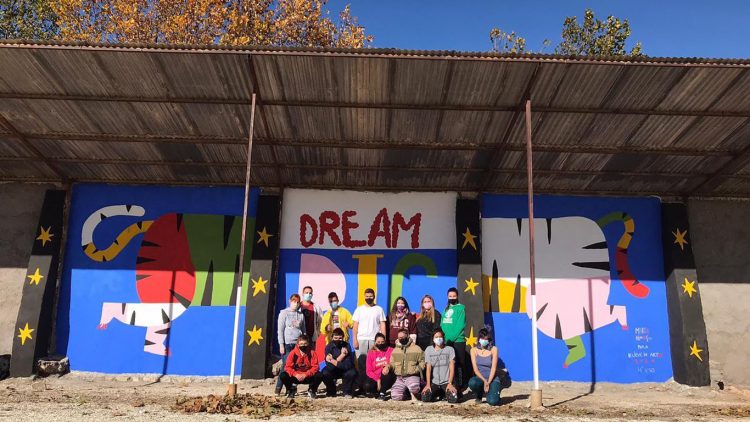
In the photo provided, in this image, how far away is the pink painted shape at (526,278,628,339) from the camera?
42.7 feet

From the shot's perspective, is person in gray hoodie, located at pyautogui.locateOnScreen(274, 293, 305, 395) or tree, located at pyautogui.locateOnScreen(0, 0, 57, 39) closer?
person in gray hoodie, located at pyautogui.locateOnScreen(274, 293, 305, 395)

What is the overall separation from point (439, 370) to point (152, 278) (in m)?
7.64

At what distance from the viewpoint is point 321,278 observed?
516 inches

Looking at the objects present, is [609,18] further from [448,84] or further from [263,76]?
[263,76]

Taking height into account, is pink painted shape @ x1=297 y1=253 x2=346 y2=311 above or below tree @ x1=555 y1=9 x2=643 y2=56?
below

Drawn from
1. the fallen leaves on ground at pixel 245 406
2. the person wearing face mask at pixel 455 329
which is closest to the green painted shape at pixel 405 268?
the person wearing face mask at pixel 455 329

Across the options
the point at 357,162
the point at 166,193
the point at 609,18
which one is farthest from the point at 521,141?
the point at 609,18

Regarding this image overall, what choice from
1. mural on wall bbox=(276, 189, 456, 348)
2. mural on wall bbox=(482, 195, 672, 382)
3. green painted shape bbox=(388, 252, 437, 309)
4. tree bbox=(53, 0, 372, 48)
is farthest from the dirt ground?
tree bbox=(53, 0, 372, 48)

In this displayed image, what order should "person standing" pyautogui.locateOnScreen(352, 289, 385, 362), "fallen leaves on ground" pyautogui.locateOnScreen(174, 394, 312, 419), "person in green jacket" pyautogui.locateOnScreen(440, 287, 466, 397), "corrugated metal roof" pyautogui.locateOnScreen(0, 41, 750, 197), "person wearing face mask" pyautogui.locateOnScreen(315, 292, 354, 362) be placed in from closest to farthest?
"fallen leaves on ground" pyautogui.locateOnScreen(174, 394, 312, 419) < "corrugated metal roof" pyautogui.locateOnScreen(0, 41, 750, 197) < "person in green jacket" pyautogui.locateOnScreen(440, 287, 466, 397) < "person standing" pyautogui.locateOnScreen(352, 289, 385, 362) < "person wearing face mask" pyautogui.locateOnScreen(315, 292, 354, 362)

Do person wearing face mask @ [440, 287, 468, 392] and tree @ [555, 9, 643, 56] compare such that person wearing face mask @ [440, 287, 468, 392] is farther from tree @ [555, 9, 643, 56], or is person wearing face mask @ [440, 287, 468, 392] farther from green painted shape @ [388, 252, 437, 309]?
tree @ [555, 9, 643, 56]

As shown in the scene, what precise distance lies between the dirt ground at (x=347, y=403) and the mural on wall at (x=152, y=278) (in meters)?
0.58

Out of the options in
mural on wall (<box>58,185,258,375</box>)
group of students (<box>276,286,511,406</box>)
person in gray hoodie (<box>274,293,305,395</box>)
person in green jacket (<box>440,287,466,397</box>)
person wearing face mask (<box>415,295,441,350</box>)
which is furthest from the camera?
mural on wall (<box>58,185,258,375</box>)

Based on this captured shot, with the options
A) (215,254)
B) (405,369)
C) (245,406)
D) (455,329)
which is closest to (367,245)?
(455,329)

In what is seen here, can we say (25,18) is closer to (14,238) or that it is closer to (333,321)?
(14,238)
